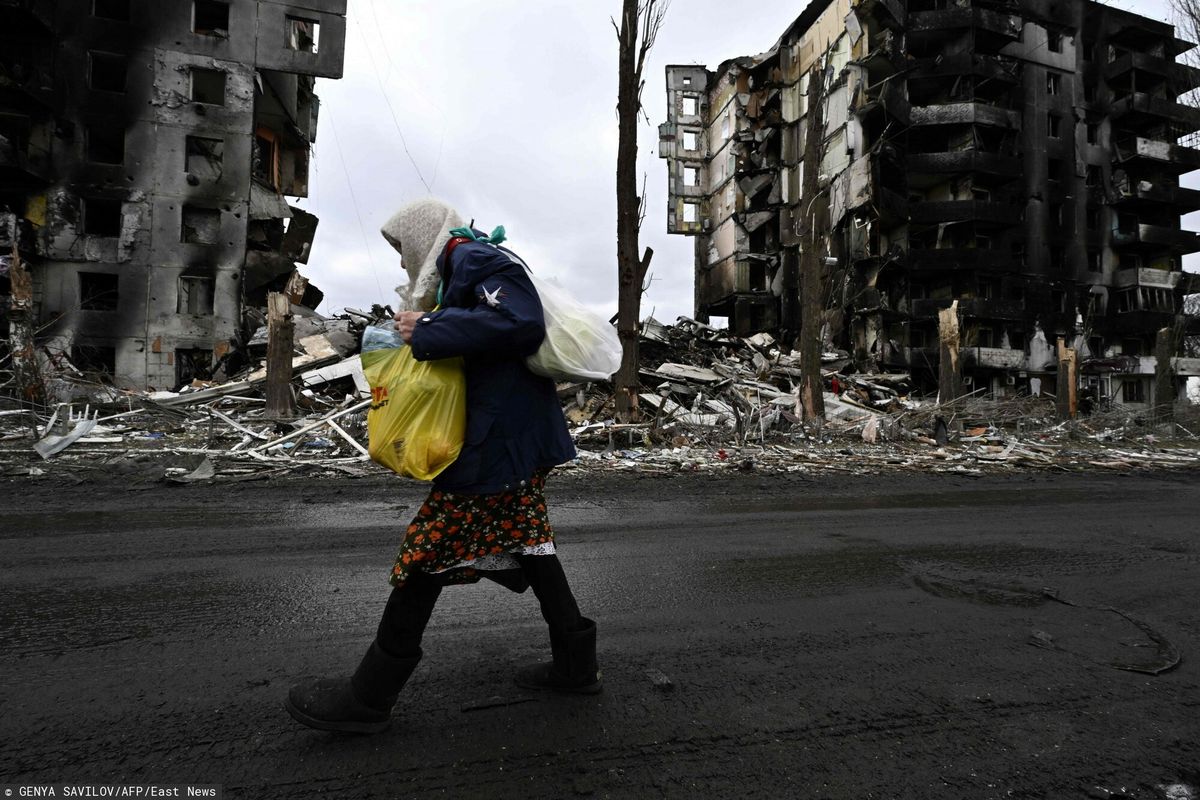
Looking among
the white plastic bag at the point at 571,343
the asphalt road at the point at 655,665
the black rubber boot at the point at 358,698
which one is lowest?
the asphalt road at the point at 655,665

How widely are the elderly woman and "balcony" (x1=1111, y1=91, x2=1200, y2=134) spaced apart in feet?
177

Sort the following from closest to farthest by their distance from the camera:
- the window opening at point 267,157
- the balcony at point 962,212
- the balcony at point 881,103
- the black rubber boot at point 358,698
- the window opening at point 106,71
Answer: the black rubber boot at point 358,698 → the window opening at point 106,71 → the window opening at point 267,157 → the balcony at point 881,103 → the balcony at point 962,212

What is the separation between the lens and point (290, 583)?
379cm

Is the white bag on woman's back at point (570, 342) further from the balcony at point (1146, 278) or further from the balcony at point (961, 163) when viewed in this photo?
the balcony at point (1146, 278)

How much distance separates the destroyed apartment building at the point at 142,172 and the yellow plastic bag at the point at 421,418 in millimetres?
27011

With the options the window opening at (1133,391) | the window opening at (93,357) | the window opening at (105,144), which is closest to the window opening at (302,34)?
the window opening at (105,144)

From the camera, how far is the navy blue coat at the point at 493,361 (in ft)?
6.80

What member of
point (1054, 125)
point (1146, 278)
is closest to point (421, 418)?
point (1054, 125)

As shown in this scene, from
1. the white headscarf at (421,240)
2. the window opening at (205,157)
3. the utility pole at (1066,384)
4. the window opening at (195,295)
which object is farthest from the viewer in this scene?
the window opening at (205,157)

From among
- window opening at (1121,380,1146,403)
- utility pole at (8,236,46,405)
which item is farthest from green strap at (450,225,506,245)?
window opening at (1121,380,1146,403)

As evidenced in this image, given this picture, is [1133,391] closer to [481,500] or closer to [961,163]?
[961,163]

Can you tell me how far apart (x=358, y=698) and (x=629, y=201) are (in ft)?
39.1

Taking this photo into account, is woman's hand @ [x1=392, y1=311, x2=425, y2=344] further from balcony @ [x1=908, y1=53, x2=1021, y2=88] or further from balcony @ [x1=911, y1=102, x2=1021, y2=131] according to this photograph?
balcony @ [x1=908, y1=53, x2=1021, y2=88]

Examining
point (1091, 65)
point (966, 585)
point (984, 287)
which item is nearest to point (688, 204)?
point (984, 287)
